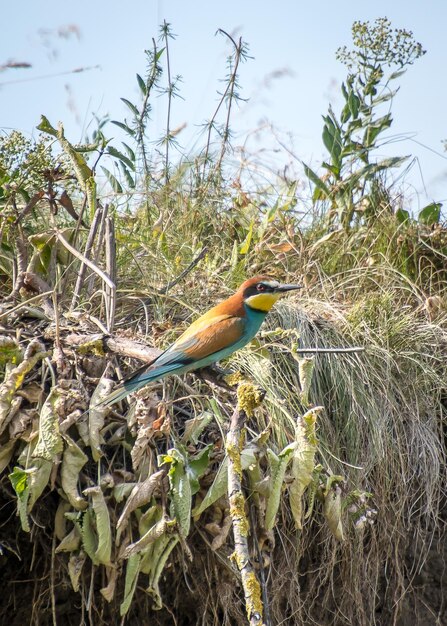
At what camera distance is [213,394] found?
9.70 feet

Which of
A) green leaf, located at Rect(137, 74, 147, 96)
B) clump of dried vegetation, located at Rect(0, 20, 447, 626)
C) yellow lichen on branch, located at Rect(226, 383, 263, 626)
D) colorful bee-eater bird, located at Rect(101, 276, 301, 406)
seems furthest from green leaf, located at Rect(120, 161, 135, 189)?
yellow lichen on branch, located at Rect(226, 383, 263, 626)

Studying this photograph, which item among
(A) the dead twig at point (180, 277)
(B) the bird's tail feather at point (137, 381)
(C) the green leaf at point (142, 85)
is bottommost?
(B) the bird's tail feather at point (137, 381)

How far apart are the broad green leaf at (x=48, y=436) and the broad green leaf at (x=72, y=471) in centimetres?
3

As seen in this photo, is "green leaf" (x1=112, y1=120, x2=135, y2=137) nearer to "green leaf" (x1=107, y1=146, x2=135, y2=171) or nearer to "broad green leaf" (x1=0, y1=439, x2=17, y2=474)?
"green leaf" (x1=107, y1=146, x2=135, y2=171)

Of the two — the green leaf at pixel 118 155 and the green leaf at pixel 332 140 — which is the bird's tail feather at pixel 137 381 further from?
the green leaf at pixel 332 140

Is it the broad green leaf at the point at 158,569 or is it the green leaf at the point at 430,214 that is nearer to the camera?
the broad green leaf at the point at 158,569

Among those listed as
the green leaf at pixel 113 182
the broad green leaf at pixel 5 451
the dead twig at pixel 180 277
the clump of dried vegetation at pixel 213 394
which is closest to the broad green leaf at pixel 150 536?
the clump of dried vegetation at pixel 213 394

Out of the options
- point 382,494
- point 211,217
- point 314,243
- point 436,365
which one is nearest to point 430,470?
point 382,494

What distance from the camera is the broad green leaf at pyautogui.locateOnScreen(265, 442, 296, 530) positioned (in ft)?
8.57

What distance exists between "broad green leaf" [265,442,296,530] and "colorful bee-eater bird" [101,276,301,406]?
13.7 inches

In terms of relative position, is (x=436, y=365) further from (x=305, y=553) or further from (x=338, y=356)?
(x=305, y=553)

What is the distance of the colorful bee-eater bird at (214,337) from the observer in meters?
2.54

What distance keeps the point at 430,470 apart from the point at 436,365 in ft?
1.60

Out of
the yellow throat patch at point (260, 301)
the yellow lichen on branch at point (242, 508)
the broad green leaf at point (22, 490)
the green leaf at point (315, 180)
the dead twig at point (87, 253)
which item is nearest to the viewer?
the yellow lichen on branch at point (242, 508)
